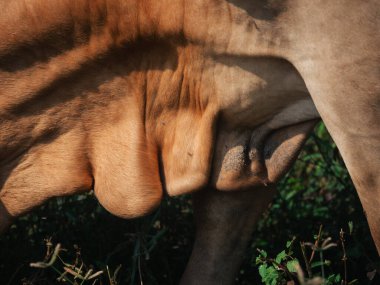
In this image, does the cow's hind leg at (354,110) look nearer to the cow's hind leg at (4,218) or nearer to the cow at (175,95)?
the cow at (175,95)

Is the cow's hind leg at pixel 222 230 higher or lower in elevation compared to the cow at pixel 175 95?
lower

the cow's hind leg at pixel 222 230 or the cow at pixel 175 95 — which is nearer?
the cow at pixel 175 95

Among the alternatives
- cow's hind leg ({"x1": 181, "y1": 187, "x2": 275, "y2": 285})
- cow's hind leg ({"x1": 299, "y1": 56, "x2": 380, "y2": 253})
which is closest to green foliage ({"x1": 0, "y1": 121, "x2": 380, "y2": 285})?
cow's hind leg ({"x1": 181, "y1": 187, "x2": 275, "y2": 285})

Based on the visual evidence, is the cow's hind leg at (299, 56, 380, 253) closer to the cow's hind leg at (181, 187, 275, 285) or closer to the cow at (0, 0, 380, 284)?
the cow at (0, 0, 380, 284)

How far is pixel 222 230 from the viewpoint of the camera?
3.23 meters

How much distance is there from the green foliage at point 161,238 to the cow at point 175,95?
44 cm

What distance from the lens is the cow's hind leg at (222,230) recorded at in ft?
10.4

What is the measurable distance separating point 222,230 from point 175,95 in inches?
23.8

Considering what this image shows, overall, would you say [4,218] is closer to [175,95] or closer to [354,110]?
[175,95]

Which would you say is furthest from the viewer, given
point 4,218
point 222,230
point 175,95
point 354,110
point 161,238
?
point 161,238

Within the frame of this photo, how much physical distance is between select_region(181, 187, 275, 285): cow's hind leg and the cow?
0.62 feet

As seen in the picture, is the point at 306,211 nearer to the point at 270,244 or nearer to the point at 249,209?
the point at 270,244

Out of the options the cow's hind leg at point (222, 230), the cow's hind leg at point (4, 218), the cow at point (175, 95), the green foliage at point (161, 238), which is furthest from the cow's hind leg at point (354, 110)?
the cow's hind leg at point (4, 218)

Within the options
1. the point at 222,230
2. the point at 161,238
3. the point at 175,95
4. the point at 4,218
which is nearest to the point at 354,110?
the point at 175,95
